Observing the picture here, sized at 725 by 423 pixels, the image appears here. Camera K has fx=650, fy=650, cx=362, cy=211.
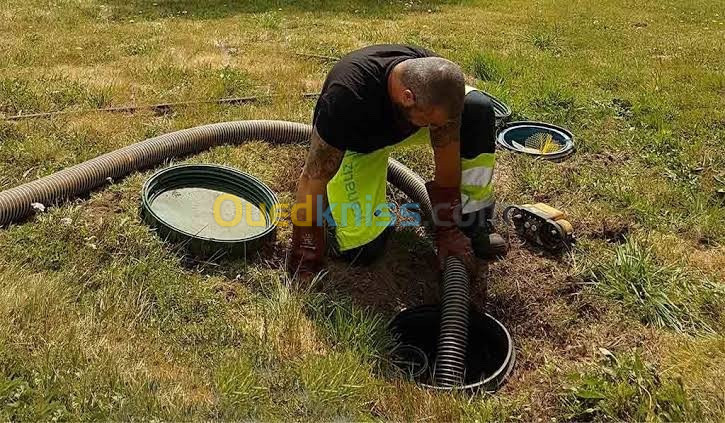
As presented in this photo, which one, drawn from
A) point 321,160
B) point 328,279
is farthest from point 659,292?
point 321,160

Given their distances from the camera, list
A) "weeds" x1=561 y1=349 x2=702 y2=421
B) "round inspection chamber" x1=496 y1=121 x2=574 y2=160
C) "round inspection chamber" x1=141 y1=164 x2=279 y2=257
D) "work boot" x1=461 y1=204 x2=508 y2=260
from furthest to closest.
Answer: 1. "round inspection chamber" x1=496 y1=121 x2=574 y2=160
2. "work boot" x1=461 y1=204 x2=508 y2=260
3. "round inspection chamber" x1=141 y1=164 x2=279 y2=257
4. "weeds" x1=561 y1=349 x2=702 y2=421

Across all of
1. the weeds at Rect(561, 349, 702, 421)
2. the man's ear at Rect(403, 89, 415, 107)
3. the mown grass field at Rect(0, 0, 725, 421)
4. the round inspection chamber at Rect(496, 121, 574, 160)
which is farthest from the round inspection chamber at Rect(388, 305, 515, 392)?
the round inspection chamber at Rect(496, 121, 574, 160)

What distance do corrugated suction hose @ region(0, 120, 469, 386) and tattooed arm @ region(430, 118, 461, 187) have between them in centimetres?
34

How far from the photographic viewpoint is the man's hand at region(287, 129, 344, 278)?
2958mm

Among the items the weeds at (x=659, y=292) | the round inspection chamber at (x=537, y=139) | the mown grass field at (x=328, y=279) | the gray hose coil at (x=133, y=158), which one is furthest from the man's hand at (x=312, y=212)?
the round inspection chamber at (x=537, y=139)

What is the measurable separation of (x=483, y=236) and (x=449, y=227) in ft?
0.77

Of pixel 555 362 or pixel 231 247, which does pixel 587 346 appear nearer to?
pixel 555 362

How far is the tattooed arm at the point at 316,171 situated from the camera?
116 inches

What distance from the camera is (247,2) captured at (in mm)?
9734

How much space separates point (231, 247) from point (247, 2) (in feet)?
24.2

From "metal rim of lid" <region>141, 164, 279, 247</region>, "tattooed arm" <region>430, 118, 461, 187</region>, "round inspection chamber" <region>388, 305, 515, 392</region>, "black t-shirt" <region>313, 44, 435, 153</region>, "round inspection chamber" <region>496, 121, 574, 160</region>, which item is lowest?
"round inspection chamber" <region>388, 305, 515, 392</region>

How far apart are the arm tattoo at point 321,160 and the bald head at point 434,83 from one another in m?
0.47

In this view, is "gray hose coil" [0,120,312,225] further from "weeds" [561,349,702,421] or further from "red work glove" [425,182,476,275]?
"weeds" [561,349,702,421]

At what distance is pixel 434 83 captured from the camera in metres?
2.64
